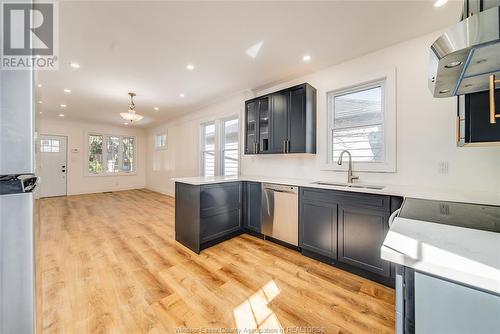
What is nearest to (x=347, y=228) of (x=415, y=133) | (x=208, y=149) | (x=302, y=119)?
(x=415, y=133)

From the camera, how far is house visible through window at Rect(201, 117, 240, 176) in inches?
172

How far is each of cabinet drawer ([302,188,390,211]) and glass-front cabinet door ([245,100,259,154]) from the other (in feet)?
4.43

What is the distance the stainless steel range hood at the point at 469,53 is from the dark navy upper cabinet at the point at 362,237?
1.19m

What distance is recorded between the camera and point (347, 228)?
2.09 metres

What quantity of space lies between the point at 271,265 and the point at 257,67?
2.77 metres

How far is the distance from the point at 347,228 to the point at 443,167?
1181 mm

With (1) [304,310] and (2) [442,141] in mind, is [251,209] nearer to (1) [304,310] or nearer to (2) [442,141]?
(1) [304,310]

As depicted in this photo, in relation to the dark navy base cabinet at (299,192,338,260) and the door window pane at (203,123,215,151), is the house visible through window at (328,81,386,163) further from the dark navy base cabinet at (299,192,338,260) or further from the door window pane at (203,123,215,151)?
the door window pane at (203,123,215,151)

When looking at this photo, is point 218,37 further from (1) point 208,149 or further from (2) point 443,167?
(1) point 208,149

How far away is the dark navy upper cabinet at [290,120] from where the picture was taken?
9.14 feet

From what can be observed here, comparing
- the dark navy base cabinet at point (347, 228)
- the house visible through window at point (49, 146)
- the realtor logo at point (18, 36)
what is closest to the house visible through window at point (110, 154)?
the house visible through window at point (49, 146)

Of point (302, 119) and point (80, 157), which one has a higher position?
point (302, 119)

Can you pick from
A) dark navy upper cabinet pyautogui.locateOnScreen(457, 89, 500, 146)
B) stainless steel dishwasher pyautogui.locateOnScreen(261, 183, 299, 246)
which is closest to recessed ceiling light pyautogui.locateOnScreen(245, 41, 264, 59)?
stainless steel dishwasher pyautogui.locateOnScreen(261, 183, 299, 246)

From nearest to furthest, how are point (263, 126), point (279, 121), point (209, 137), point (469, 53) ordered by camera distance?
point (469, 53), point (279, 121), point (263, 126), point (209, 137)
